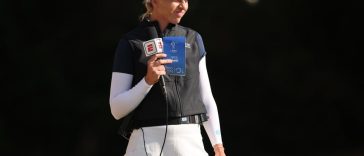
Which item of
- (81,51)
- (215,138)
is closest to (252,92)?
(81,51)

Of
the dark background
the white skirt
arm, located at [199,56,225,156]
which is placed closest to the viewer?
the white skirt

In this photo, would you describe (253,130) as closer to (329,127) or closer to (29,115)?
(329,127)

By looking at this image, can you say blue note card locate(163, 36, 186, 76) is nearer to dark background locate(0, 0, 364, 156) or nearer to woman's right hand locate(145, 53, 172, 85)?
woman's right hand locate(145, 53, 172, 85)

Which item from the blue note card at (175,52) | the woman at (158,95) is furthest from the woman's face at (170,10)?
the blue note card at (175,52)

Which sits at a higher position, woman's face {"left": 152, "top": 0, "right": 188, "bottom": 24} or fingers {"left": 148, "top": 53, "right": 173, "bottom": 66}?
woman's face {"left": 152, "top": 0, "right": 188, "bottom": 24}

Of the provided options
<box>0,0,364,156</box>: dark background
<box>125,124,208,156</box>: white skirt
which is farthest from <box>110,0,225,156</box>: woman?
<box>0,0,364,156</box>: dark background

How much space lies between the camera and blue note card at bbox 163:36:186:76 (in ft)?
8.82

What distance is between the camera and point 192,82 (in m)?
2.81

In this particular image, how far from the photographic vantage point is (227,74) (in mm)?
8742

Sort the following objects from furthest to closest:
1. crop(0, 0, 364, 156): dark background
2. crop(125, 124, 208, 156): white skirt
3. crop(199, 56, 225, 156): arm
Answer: crop(0, 0, 364, 156): dark background, crop(199, 56, 225, 156): arm, crop(125, 124, 208, 156): white skirt

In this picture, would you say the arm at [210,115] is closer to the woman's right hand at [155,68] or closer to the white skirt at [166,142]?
the white skirt at [166,142]

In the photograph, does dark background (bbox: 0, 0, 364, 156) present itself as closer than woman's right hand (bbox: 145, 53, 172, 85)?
No

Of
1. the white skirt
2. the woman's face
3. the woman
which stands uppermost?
the woman's face

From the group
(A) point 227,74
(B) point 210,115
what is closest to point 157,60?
(B) point 210,115
